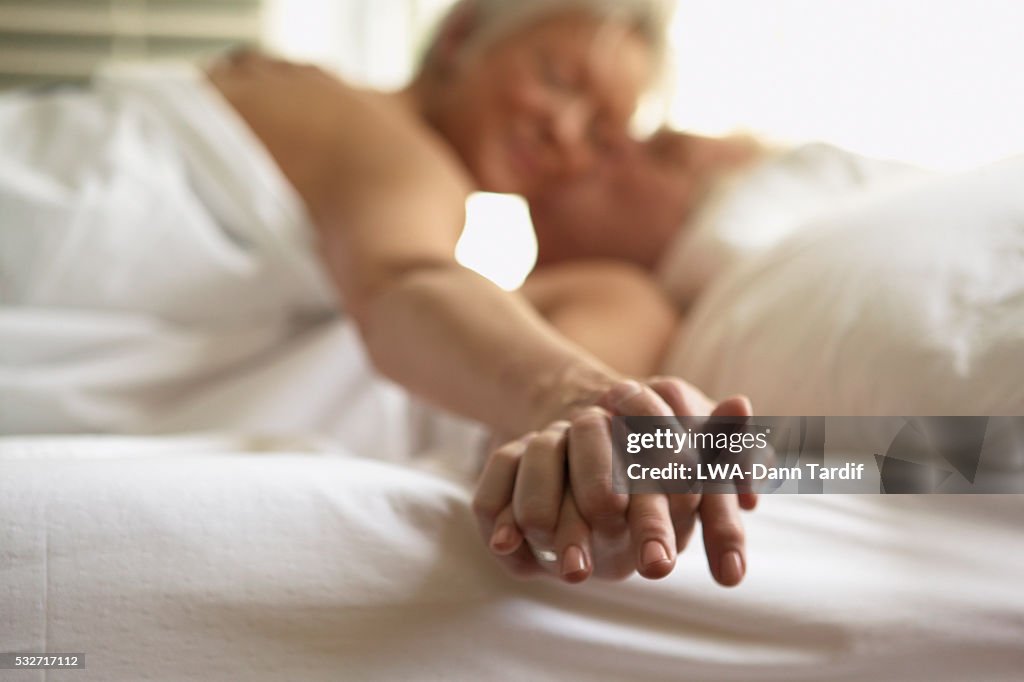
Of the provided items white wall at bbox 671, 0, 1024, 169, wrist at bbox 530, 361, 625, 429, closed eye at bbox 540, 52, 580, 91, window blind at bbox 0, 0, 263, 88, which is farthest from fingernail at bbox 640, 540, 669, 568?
window blind at bbox 0, 0, 263, 88

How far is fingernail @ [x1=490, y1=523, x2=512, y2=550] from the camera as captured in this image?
41cm

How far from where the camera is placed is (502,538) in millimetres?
407

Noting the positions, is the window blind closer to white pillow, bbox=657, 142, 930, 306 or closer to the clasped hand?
white pillow, bbox=657, 142, 930, 306

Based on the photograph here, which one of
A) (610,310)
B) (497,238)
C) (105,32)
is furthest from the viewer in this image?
(105,32)

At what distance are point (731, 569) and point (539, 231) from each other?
3.04ft

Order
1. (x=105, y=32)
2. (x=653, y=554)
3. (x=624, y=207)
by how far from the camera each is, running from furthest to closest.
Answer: (x=105, y=32) → (x=624, y=207) → (x=653, y=554)

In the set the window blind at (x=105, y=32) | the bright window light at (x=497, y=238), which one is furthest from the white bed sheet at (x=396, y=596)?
the window blind at (x=105, y=32)

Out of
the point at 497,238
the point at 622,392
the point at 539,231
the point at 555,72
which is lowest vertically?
the point at 497,238

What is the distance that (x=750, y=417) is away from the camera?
433 millimetres

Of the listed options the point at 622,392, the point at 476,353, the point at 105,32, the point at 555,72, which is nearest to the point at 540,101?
the point at 555,72

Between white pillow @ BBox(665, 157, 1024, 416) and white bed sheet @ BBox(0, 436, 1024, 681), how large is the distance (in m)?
0.07

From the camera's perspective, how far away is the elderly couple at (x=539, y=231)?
0.42 meters

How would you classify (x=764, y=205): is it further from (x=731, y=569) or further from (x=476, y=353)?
(x=731, y=569)

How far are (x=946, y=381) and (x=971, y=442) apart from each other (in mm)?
34
